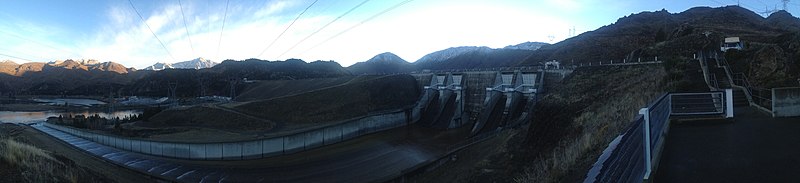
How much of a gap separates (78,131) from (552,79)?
5127cm

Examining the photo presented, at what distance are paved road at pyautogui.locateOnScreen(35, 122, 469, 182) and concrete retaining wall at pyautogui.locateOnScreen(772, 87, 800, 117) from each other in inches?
706

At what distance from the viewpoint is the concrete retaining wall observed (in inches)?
405

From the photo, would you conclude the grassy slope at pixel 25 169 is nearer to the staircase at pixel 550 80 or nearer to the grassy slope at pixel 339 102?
the staircase at pixel 550 80

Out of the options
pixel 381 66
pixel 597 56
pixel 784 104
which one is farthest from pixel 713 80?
pixel 381 66

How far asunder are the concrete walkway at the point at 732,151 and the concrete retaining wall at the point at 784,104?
0.66 meters

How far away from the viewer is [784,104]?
10.3m

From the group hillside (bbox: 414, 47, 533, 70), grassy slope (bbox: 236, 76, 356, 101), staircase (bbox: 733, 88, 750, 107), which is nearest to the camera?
staircase (bbox: 733, 88, 750, 107)

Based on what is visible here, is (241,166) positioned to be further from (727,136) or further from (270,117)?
(727,136)

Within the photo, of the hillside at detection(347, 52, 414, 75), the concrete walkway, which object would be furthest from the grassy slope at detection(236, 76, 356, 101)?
the hillside at detection(347, 52, 414, 75)

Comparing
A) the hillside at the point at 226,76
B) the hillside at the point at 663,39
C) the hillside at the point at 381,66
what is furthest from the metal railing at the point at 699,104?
the hillside at the point at 381,66

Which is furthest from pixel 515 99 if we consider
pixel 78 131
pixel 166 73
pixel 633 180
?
pixel 166 73

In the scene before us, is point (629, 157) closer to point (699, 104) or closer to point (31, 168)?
point (31, 168)

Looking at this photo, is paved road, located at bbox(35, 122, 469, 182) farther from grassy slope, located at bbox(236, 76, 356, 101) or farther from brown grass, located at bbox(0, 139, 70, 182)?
grassy slope, located at bbox(236, 76, 356, 101)

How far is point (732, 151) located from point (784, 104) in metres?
6.14
